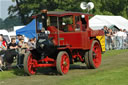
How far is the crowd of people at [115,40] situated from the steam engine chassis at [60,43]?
1180cm

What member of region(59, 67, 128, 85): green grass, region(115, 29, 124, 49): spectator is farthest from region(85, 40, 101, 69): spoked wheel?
region(115, 29, 124, 49): spectator

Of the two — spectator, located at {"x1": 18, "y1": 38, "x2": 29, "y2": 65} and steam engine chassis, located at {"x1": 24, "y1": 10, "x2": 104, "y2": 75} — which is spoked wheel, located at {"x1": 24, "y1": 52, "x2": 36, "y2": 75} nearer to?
steam engine chassis, located at {"x1": 24, "y1": 10, "x2": 104, "y2": 75}

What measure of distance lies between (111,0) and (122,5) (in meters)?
1.92

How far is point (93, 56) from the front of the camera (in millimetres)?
13570

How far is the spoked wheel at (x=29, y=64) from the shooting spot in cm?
1189

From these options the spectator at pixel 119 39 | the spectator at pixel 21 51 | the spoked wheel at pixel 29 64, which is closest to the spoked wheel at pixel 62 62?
the spoked wheel at pixel 29 64

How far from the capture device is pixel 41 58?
12336 millimetres

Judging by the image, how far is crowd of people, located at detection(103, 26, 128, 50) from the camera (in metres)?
25.0

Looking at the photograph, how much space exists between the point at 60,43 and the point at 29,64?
52.2 inches

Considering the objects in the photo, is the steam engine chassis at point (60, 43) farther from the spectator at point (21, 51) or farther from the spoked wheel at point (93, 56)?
the spectator at point (21, 51)

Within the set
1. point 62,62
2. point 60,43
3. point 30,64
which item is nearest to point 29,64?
point 30,64

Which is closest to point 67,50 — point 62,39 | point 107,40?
point 62,39

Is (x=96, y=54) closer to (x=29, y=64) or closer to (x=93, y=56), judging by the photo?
(x=93, y=56)

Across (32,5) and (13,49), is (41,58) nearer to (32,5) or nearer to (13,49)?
(13,49)
